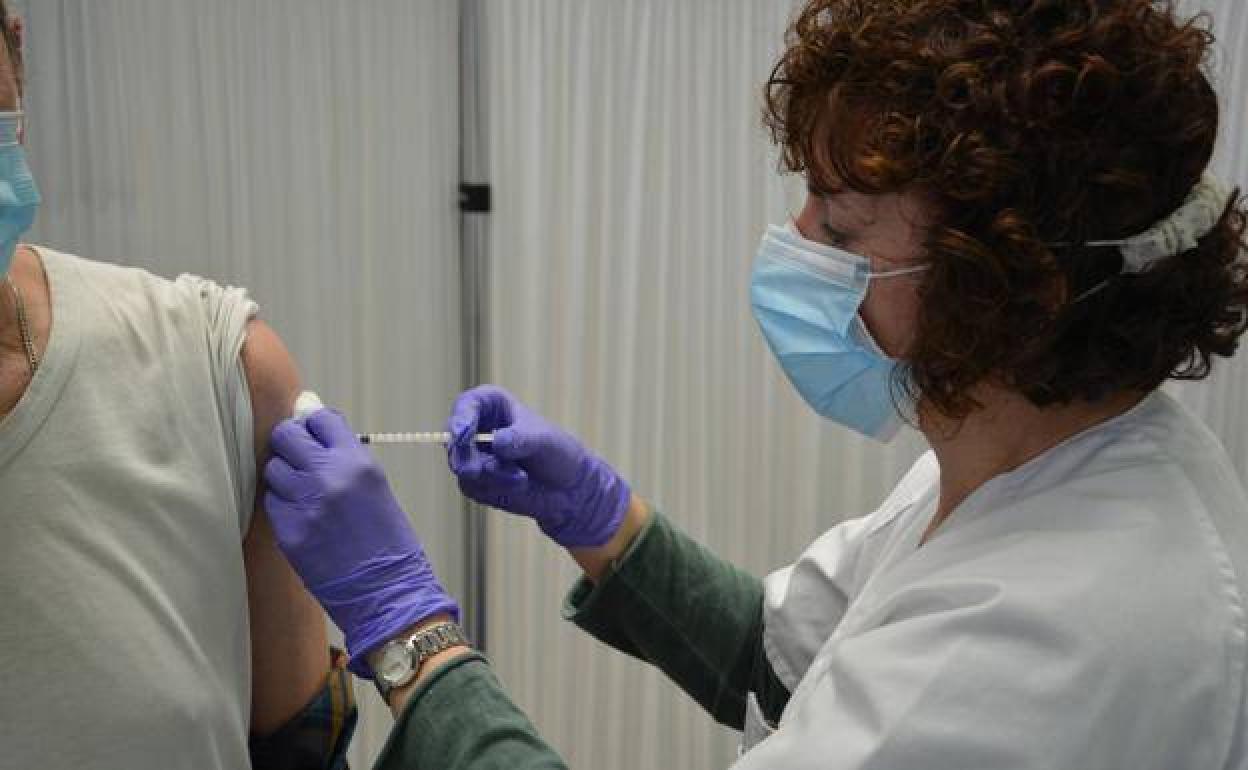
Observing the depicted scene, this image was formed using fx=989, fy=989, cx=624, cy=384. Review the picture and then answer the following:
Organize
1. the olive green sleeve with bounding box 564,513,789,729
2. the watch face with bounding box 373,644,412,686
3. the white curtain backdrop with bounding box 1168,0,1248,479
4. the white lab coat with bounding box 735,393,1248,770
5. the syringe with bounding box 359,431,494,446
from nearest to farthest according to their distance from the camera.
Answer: the white lab coat with bounding box 735,393,1248,770 < the watch face with bounding box 373,644,412,686 < the syringe with bounding box 359,431,494,446 < the olive green sleeve with bounding box 564,513,789,729 < the white curtain backdrop with bounding box 1168,0,1248,479

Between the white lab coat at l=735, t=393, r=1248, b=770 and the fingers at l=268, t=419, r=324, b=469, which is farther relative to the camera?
the fingers at l=268, t=419, r=324, b=469

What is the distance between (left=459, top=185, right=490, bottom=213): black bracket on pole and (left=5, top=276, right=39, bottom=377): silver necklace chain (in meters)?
1.35

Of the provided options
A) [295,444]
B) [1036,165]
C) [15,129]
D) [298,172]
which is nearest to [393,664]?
[295,444]

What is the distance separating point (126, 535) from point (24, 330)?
0.70 ft

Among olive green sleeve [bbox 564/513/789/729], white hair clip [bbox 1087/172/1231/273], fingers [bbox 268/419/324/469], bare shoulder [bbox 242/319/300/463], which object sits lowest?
olive green sleeve [bbox 564/513/789/729]

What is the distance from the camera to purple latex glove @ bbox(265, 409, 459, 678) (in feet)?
3.38

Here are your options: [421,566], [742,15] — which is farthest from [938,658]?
[742,15]

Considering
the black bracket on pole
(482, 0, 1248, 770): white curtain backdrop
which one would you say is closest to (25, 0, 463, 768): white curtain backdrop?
the black bracket on pole

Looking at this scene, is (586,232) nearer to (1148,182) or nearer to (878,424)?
(878,424)

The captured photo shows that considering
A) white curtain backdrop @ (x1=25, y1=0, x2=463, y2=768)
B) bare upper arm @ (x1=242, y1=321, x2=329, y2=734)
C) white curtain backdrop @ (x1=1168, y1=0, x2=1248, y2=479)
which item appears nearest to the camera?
bare upper arm @ (x1=242, y1=321, x2=329, y2=734)

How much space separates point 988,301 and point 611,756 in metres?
1.97

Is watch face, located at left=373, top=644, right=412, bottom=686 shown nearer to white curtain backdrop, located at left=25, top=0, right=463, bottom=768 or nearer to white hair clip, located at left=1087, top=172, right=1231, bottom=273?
white hair clip, located at left=1087, top=172, right=1231, bottom=273

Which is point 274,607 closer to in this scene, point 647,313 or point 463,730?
point 463,730

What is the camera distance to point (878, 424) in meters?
1.09
